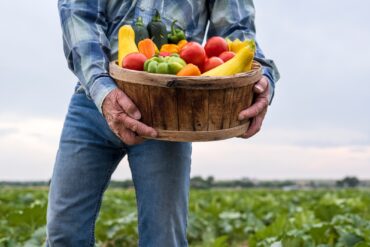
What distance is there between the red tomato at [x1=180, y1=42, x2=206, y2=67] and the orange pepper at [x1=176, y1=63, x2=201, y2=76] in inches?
3.2

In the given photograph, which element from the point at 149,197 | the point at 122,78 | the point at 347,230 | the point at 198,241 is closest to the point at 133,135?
the point at 122,78

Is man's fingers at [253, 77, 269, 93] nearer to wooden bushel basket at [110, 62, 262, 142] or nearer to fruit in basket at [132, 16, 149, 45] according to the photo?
wooden bushel basket at [110, 62, 262, 142]

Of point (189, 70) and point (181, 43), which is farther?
point (181, 43)

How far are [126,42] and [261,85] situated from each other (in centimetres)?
59

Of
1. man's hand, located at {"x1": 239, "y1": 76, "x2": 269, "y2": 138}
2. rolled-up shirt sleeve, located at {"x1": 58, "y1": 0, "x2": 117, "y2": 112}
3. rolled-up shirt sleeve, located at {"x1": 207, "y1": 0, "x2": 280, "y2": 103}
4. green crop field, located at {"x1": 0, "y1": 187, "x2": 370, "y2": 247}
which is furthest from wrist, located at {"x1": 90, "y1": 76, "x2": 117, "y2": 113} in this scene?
green crop field, located at {"x1": 0, "y1": 187, "x2": 370, "y2": 247}

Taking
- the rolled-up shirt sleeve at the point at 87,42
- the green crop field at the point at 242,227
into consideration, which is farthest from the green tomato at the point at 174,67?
the green crop field at the point at 242,227

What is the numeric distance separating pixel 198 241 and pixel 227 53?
5.20 meters

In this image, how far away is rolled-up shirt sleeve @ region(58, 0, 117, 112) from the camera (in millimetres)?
2990

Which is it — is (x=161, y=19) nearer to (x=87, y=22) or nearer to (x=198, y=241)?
(x=87, y=22)

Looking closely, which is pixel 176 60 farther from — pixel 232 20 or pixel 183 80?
pixel 232 20

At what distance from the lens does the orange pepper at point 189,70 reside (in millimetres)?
2676

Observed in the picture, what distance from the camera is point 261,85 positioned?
2.93 m

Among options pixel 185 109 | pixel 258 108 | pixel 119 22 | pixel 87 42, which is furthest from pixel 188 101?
pixel 119 22

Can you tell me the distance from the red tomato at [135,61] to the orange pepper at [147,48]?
0.33ft
